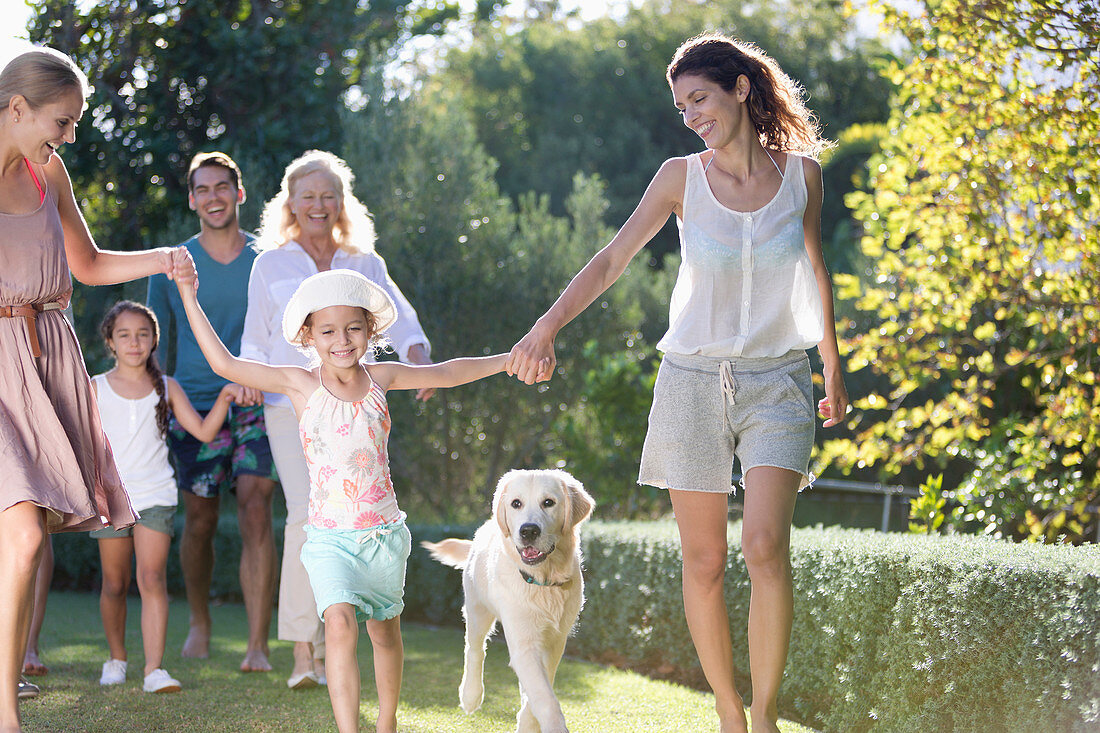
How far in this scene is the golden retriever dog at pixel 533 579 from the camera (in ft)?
13.4

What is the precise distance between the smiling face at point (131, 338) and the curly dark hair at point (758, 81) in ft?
10.6

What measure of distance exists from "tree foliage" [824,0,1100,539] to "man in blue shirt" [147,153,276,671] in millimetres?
3447

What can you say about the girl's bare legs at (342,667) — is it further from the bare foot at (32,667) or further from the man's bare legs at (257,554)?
the bare foot at (32,667)

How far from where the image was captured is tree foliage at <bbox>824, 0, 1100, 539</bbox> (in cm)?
601

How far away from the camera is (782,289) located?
378 cm

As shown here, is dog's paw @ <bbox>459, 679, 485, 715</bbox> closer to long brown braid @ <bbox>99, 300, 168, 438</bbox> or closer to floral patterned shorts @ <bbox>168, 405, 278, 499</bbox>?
floral patterned shorts @ <bbox>168, 405, 278, 499</bbox>

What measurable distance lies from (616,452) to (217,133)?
7292 millimetres

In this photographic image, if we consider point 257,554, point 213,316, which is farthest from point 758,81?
point 257,554

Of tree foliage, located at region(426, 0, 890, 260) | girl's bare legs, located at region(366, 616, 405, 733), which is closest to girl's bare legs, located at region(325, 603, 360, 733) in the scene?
girl's bare legs, located at region(366, 616, 405, 733)

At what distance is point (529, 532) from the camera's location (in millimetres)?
4086

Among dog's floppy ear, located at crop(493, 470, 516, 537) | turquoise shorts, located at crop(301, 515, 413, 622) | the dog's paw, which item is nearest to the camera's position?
turquoise shorts, located at crop(301, 515, 413, 622)

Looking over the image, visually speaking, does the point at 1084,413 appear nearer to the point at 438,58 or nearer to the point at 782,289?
the point at 782,289

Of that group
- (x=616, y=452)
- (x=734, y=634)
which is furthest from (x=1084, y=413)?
(x=616, y=452)

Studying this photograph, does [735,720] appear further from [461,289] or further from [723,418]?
[461,289]
